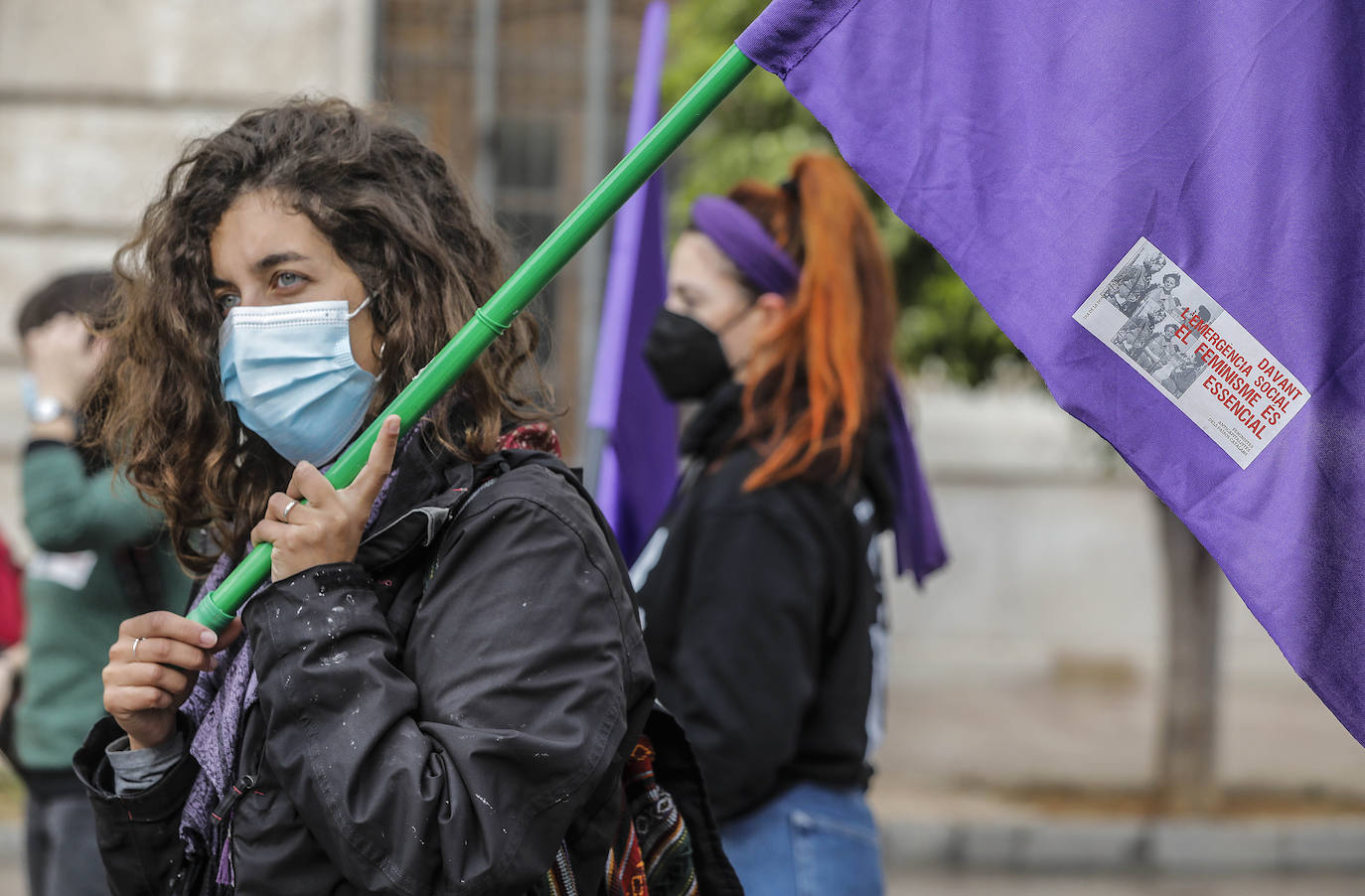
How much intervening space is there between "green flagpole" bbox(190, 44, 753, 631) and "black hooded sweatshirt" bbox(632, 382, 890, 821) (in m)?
0.98

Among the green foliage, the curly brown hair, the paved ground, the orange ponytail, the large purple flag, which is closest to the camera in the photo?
the large purple flag

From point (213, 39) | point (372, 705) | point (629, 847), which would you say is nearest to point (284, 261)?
point (372, 705)

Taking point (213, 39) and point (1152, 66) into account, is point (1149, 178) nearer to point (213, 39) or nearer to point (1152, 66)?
point (1152, 66)

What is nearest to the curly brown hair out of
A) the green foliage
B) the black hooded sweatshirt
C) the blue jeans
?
the black hooded sweatshirt

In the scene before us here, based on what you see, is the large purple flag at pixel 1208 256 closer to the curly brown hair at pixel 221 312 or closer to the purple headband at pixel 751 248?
the curly brown hair at pixel 221 312

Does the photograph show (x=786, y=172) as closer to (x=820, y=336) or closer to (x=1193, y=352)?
(x=820, y=336)

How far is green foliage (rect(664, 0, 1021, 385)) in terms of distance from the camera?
6.40m

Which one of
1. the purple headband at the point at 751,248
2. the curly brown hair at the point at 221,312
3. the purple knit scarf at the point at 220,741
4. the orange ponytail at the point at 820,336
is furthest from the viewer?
the purple headband at the point at 751,248

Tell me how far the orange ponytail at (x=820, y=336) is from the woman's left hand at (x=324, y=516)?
1.09 meters

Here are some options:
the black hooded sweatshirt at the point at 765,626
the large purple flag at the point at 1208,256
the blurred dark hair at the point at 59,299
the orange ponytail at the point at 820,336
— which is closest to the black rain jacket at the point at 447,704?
the large purple flag at the point at 1208,256

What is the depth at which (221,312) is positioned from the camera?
5.83ft

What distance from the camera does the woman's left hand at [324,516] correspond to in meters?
1.48

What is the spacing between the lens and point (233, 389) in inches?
67.9

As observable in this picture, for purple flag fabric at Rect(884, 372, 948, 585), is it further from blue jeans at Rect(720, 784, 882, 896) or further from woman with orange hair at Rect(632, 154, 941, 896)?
blue jeans at Rect(720, 784, 882, 896)
